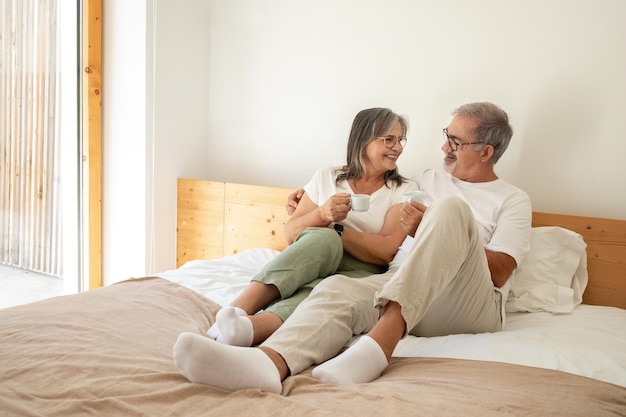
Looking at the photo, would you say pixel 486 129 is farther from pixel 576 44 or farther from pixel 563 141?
pixel 576 44

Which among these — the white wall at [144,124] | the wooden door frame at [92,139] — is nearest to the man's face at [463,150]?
the white wall at [144,124]

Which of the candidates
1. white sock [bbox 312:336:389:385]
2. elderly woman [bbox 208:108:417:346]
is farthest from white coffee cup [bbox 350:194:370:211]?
white sock [bbox 312:336:389:385]

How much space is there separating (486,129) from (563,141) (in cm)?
38

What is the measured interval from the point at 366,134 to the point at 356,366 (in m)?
1.13

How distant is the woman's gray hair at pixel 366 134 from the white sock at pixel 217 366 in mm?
1164

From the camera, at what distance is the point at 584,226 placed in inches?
71.8

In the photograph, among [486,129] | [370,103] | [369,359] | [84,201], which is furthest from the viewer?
[84,201]

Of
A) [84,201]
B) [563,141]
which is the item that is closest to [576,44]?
[563,141]

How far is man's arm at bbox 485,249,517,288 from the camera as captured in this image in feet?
5.15

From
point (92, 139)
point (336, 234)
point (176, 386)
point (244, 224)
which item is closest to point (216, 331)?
point (176, 386)

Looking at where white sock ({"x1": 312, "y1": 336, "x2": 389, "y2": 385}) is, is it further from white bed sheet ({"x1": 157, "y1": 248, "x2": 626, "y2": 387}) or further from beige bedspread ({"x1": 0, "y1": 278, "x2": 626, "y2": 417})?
white bed sheet ({"x1": 157, "y1": 248, "x2": 626, "y2": 387})

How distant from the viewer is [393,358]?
1.26 meters

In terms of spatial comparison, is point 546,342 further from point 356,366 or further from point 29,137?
point 29,137

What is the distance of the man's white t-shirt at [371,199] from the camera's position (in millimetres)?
1937
